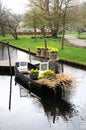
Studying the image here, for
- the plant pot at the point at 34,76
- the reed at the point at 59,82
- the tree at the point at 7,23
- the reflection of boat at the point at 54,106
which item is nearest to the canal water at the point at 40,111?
the reflection of boat at the point at 54,106

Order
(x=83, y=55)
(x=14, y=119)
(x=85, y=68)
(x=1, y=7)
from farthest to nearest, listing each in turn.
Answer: (x=1, y=7), (x=83, y=55), (x=85, y=68), (x=14, y=119)

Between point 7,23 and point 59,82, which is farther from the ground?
point 7,23

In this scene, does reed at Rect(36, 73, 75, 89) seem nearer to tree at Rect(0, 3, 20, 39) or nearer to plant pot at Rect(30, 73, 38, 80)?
plant pot at Rect(30, 73, 38, 80)

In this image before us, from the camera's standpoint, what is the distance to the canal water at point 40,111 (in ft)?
62.7

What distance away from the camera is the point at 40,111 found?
2148 cm

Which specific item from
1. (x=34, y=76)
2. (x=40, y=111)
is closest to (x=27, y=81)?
(x=34, y=76)

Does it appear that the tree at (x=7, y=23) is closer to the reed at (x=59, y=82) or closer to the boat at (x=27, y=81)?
the boat at (x=27, y=81)

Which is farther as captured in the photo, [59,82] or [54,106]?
[59,82]

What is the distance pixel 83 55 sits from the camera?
132ft

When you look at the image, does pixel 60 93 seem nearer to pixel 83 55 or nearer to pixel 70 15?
pixel 83 55

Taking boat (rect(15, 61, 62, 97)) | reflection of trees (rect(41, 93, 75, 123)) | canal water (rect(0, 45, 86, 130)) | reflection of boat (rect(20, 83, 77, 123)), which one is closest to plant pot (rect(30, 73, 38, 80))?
boat (rect(15, 61, 62, 97))

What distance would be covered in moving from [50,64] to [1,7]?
79951 mm

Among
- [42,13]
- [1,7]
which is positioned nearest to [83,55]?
[42,13]

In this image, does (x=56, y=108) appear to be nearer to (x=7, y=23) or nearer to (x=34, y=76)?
(x=34, y=76)
